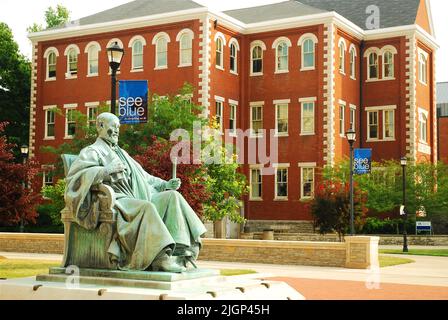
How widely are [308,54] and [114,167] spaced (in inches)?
1283

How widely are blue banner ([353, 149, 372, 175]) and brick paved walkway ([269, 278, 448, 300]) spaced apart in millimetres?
15162

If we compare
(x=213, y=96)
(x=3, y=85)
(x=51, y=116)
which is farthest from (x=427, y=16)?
(x=3, y=85)

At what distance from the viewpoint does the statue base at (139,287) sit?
960 centimetres

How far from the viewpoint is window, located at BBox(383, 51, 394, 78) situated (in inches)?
1767

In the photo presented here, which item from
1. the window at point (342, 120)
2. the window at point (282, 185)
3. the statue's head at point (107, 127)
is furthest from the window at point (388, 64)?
the statue's head at point (107, 127)

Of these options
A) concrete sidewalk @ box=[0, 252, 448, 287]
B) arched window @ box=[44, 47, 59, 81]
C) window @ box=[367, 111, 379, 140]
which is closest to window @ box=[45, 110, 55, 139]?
arched window @ box=[44, 47, 59, 81]

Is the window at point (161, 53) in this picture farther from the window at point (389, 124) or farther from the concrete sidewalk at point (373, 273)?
the concrete sidewalk at point (373, 273)

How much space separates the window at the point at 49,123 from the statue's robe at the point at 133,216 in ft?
118

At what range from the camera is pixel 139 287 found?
9.91 meters

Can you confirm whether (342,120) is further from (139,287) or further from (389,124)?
(139,287)

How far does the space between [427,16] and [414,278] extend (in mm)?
33479

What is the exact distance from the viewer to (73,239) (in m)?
11.0

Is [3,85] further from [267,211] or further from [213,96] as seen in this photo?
[267,211]

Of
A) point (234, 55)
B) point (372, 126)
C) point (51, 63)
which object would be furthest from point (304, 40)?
point (51, 63)
